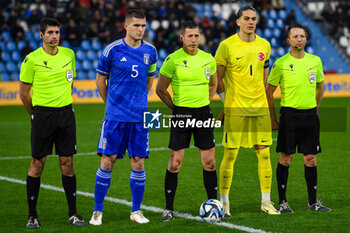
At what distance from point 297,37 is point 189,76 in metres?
1.36

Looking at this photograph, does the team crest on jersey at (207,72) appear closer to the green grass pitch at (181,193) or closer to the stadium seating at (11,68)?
the green grass pitch at (181,193)

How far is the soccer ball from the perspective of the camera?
667 centimetres

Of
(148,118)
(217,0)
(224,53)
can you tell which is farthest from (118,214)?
(217,0)

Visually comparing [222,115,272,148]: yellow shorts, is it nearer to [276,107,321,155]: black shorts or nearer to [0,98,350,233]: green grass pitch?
[276,107,321,155]: black shorts

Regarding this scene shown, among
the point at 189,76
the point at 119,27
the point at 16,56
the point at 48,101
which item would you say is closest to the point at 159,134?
the point at 189,76

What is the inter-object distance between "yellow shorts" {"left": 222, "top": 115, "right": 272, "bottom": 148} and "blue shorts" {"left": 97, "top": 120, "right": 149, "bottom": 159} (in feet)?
3.38

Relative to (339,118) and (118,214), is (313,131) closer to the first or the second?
(118,214)

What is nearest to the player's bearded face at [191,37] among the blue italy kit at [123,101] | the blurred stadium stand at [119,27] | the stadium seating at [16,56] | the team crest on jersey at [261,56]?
the blue italy kit at [123,101]

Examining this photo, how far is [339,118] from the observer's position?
18.3 meters

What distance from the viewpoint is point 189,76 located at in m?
6.82

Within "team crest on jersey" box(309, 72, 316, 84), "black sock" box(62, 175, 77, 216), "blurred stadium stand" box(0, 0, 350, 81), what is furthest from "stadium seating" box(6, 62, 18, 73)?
"team crest on jersey" box(309, 72, 316, 84)

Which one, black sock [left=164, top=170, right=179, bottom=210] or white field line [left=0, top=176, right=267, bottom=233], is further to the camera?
black sock [left=164, top=170, right=179, bottom=210]

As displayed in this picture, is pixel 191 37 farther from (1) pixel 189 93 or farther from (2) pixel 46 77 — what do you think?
(2) pixel 46 77

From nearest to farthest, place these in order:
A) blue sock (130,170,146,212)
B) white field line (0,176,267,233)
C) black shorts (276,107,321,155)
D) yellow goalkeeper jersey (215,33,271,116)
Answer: white field line (0,176,267,233)
blue sock (130,170,146,212)
yellow goalkeeper jersey (215,33,271,116)
black shorts (276,107,321,155)
